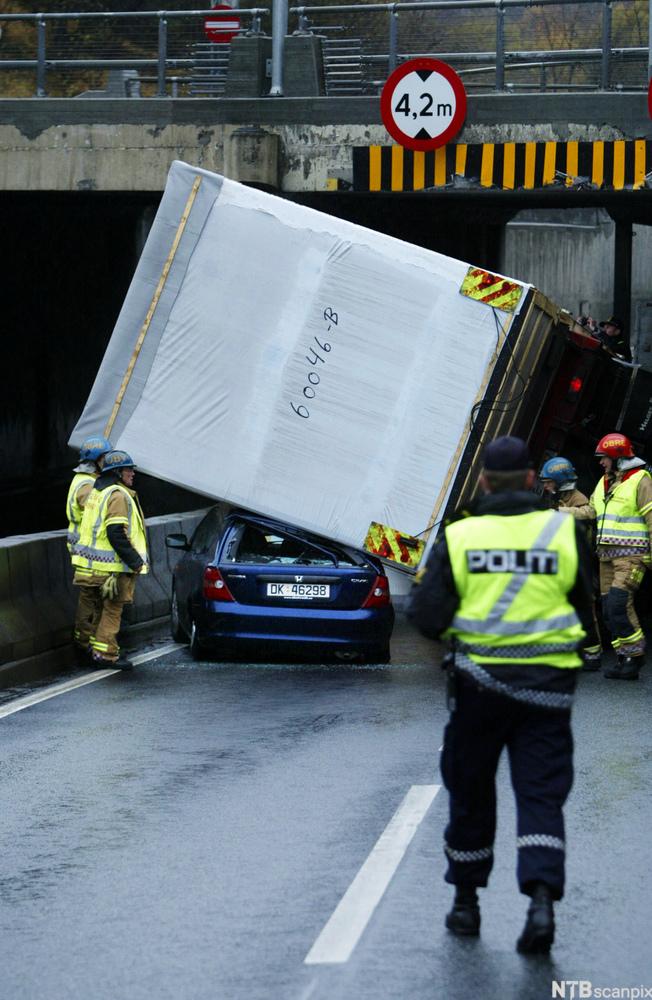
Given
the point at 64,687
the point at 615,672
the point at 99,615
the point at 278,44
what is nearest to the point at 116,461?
the point at 99,615

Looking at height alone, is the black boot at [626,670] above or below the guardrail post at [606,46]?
below

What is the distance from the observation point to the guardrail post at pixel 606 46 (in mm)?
19281

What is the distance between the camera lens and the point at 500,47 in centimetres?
1975

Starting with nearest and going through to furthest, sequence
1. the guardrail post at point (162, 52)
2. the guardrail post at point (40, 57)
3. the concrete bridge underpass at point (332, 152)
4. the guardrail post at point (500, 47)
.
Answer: the concrete bridge underpass at point (332, 152), the guardrail post at point (500, 47), the guardrail post at point (162, 52), the guardrail post at point (40, 57)

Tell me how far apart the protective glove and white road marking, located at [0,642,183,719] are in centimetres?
61

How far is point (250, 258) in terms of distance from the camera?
14.7 meters

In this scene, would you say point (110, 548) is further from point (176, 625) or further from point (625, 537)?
point (625, 537)

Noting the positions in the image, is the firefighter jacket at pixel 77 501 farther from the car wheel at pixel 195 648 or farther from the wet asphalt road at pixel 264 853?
the wet asphalt road at pixel 264 853

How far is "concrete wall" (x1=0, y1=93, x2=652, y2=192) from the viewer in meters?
19.7

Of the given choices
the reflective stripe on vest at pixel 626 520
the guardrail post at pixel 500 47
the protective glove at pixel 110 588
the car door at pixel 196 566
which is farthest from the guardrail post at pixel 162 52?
the reflective stripe on vest at pixel 626 520

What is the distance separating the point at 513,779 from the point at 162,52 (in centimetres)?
1633

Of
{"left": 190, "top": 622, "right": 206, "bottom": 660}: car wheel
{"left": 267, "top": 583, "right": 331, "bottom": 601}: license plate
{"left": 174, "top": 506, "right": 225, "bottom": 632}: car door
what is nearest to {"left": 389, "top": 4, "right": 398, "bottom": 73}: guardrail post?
{"left": 174, "top": 506, "right": 225, "bottom": 632}: car door

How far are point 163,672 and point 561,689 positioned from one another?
8391 millimetres

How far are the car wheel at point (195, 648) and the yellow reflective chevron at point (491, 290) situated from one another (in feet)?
11.6
